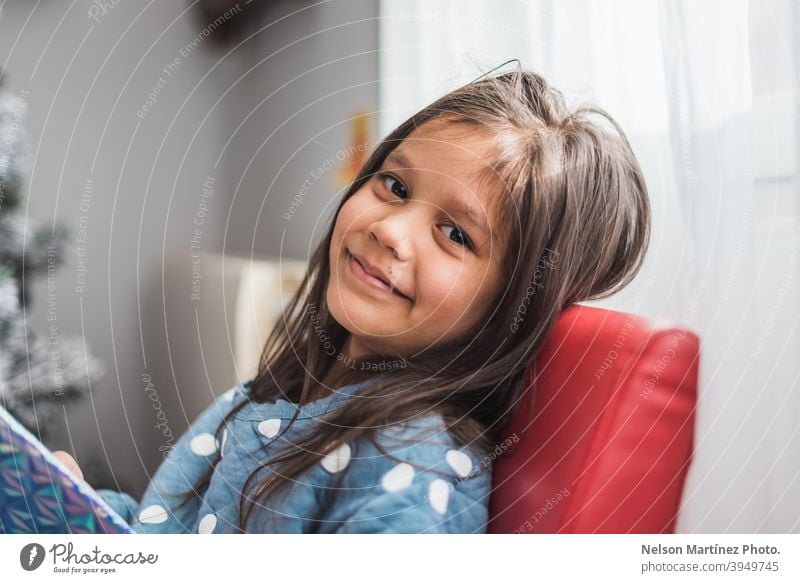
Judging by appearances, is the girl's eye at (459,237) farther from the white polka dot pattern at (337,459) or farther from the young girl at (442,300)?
the white polka dot pattern at (337,459)

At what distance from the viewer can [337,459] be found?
18.7 inches

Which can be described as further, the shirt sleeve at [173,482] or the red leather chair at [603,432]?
the shirt sleeve at [173,482]

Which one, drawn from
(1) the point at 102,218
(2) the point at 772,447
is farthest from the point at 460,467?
(1) the point at 102,218

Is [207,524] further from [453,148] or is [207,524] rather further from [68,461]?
[453,148]

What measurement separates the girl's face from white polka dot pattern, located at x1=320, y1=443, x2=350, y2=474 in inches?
3.1

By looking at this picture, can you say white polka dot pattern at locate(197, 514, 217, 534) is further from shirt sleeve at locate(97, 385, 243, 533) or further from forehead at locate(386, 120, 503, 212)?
forehead at locate(386, 120, 503, 212)

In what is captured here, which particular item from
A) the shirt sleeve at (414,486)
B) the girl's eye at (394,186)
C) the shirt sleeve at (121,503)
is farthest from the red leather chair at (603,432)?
the shirt sleeve at (121,503)

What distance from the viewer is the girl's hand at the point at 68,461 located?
0.53 metres

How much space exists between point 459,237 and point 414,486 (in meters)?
0.16

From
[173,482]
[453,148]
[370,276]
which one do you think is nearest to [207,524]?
[173,482]

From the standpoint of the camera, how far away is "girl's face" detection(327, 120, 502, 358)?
463 millimetres

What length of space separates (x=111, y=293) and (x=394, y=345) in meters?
0.22

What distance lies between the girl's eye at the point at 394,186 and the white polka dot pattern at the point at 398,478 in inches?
6.9

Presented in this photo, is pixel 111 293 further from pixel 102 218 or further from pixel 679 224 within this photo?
pixel 679 224
